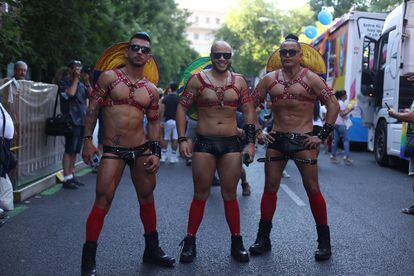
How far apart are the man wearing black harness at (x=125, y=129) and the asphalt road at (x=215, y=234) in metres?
0.55

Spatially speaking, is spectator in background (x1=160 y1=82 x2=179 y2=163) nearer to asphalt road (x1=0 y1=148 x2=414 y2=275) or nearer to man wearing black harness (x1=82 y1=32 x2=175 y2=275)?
asphalt road (x1=0 y1=148 x2=414 y2=275)

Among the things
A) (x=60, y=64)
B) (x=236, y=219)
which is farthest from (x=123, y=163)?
(x=60, y=64)

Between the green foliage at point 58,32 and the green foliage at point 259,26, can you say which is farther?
the green foliage at point 259,26

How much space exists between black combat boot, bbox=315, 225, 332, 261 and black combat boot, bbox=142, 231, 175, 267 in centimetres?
128

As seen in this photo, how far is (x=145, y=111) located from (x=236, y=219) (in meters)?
1.24

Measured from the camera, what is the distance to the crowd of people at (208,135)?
427cm

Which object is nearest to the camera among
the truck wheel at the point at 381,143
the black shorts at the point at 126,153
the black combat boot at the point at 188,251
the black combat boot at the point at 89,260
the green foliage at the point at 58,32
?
the black combat boot at the point at 89,260

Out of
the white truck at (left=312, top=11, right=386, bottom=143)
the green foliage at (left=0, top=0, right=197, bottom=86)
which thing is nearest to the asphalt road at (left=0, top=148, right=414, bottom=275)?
the green foliage at (left=0, top=0, right=197, bottom=86)

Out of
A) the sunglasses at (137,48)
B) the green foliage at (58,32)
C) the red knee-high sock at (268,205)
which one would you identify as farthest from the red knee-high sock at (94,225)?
the green foliage at (58,32)

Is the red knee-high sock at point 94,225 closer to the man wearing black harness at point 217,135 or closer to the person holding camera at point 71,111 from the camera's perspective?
the man wearing black harness at point 217,135

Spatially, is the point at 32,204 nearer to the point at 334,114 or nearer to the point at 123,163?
the point at 123,163

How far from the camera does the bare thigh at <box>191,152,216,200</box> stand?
4586 millimetres

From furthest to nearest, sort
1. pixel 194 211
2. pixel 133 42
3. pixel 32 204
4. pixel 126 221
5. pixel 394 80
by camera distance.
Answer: pixel 394 80 → pixel 32 204 → pixel 126 221 → pixel 194 211 → pixel 133 42

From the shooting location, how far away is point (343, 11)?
25344 millimetres
